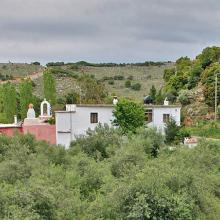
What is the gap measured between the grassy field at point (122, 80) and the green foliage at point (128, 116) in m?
48.3

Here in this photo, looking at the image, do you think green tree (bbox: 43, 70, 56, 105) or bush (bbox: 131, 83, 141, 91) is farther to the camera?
bush (bbox: 131, 83, 141, 91)

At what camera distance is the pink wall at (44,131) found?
47.0m

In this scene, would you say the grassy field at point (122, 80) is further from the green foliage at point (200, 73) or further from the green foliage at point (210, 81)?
the green foliage at point (210, 81)

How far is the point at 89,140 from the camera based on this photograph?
40.2 meters

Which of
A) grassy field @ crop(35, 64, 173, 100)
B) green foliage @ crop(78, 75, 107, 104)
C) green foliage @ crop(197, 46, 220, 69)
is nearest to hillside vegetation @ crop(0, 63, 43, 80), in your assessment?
grassy field @ crop(35, 64, 173, 100)

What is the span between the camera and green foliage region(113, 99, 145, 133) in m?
45.1

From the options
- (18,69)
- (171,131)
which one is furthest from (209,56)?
(18,69)

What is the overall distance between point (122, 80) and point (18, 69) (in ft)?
87.9

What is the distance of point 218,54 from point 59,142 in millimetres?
28809

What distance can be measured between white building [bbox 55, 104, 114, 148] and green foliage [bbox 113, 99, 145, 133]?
2.68 feet

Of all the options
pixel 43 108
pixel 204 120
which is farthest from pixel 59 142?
pixel 204 120

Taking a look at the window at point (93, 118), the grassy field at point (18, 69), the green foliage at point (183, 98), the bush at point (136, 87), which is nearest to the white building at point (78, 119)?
the window at point (93, 118)

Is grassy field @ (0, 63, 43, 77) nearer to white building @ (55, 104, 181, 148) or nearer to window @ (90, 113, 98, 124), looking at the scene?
white building @ (55, 104, 181, 148)

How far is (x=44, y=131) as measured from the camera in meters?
47.7
